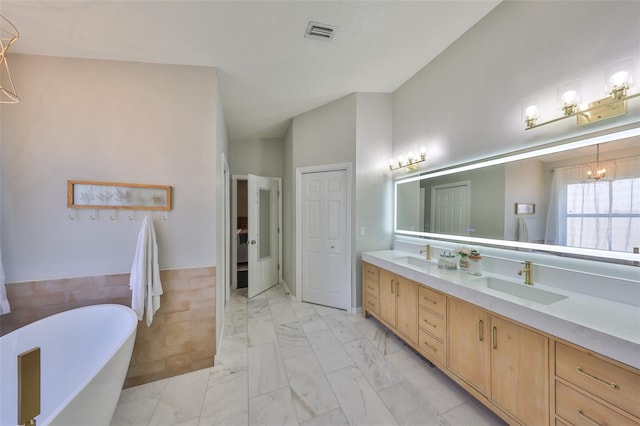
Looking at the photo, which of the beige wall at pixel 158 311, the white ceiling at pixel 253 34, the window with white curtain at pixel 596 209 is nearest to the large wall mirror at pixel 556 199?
the window with white curtain at pixel 596 209

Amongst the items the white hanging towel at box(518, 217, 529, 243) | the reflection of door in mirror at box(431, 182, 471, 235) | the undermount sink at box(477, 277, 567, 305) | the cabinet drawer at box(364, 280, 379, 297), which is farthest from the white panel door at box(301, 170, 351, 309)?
the white hanging towel at box(518, 217, 529, 243)

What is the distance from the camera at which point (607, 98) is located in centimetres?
130

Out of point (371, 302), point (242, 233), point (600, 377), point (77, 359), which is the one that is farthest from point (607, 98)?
point (242, 233)

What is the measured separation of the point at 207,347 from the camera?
208 cm

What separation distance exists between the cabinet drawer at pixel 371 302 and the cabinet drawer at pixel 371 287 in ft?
0.15

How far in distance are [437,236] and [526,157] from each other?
1.07 meters

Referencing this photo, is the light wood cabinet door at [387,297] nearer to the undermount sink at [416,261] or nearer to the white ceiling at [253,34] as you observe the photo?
the undermount sink at [416,261]

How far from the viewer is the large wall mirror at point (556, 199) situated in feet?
4.24

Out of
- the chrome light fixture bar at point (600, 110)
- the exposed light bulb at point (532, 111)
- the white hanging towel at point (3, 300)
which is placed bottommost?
the white hanging towel at point (3, 300)

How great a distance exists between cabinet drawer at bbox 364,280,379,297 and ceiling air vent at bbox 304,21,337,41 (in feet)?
8.24

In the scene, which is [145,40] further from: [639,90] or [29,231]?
[639,90]

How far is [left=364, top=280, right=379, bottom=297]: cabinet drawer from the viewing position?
8.89ft

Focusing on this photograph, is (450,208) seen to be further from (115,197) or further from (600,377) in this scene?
(115,197)

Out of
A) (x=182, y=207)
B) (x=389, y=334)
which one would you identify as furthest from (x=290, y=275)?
(x=182, y=207)
